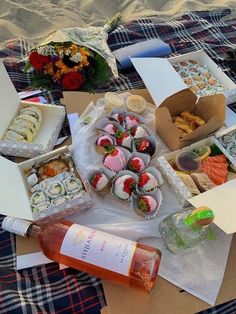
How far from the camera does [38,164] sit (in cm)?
100

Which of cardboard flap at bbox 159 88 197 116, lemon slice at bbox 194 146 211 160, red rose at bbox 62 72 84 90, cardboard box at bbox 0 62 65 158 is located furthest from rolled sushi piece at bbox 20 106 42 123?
lemon slice at bbox 194 146 211 160

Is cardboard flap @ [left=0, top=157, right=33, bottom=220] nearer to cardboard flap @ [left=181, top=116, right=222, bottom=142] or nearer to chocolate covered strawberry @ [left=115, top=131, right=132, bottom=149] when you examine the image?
chocolate covered strawberry @ [left=115, top=131, right=132, bottom=149]

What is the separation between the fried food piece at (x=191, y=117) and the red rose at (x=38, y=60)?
1.58 ft

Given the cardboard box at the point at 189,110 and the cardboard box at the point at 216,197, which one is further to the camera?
the cardboard box at the point at 189,110

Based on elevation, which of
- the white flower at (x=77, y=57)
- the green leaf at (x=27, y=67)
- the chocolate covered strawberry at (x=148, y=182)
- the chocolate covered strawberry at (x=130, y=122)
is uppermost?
the green leaf at (x=27, y=67)

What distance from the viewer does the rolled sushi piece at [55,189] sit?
92 centimetres

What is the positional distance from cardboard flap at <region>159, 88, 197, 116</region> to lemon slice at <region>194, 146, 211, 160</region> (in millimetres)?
147

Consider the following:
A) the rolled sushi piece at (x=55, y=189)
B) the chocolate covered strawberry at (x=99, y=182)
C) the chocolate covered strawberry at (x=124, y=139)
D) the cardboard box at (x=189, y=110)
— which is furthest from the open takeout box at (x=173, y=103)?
the rolled sushi piece at (x=55, y=189)

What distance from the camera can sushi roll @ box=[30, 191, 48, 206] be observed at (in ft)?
3.00

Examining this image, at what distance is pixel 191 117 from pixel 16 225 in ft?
1.84

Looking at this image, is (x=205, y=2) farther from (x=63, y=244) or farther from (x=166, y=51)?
(x=63, y=244)

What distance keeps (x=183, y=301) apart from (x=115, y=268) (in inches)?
6.7

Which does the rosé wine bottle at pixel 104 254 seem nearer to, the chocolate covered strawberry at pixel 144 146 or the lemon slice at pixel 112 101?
the chocolate covered strawberry at pixel 144 146

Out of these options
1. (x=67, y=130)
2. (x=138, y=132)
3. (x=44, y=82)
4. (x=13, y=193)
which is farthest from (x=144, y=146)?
(x=44, y=82)
